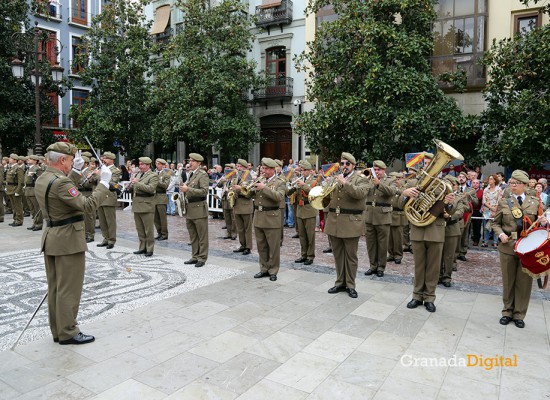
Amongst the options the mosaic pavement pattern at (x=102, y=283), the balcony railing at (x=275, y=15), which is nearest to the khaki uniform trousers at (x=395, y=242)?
the mosaic pavement pattern at (x=102, y=283)

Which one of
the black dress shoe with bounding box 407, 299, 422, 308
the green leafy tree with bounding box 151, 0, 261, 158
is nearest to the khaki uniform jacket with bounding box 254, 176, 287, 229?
the black dress shoe with bounding box 407, 299, 422, 308

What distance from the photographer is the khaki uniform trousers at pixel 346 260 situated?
6.94m

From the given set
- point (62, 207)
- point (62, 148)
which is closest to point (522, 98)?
point (62, 148)

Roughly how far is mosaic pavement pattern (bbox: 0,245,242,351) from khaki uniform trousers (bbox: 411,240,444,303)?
332 centimetres

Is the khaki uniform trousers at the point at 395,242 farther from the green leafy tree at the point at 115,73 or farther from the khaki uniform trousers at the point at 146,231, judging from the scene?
the green leafy tree at the point at 115,73

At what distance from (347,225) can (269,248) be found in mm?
1741

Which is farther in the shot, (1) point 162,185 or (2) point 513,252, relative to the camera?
(1) point 162,185

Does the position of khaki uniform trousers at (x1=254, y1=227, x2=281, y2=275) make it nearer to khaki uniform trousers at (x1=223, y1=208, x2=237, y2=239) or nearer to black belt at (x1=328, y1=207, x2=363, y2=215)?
black belt at (x1=328, y1=207, x2=363, y2=215)

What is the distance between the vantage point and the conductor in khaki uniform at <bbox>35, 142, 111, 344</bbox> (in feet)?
15.8

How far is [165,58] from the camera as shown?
71.5 feet

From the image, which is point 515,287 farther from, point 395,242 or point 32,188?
point 32,188

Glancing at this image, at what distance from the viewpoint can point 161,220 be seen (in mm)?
11781

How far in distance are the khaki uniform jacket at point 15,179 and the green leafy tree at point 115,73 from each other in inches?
360

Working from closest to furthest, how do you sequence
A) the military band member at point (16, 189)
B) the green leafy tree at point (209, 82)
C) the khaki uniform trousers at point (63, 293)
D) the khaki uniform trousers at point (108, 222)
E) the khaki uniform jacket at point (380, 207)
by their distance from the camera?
1. the khaki uniform trousers at point (63, 293)
2. the khaki uniform jacket at point (380, 207)
3. the khaki uniform trousers at point (108, 222)
4. the military band member at point (16, 189)
5. the green leafy tree at point (209, 82)
